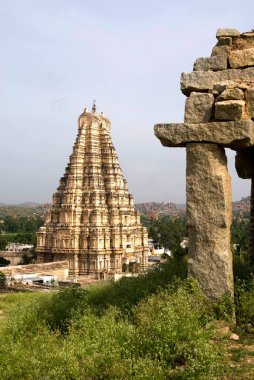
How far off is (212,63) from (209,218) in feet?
6.60

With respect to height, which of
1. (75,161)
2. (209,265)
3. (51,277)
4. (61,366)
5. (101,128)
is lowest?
(51,277)

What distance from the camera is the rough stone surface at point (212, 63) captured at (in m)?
5.88

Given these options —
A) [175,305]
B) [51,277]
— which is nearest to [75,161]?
[51,277]

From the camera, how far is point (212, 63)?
5.90 meters

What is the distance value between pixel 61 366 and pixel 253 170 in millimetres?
4651

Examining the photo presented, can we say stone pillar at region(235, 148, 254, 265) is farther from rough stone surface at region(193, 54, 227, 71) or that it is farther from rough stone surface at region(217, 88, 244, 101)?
rough stone surface at region(217, 88, 244, 101)

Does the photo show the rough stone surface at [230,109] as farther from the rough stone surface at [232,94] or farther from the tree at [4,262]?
the tree at [4,262]

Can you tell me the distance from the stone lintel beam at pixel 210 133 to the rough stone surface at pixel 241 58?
87 cm

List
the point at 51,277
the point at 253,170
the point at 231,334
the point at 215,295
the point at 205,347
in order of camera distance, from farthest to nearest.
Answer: the point at 51,277, the point at 253,170, the point at 215,295, the point at 231,334, the point at 205,347

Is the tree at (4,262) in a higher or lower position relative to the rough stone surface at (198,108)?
lower

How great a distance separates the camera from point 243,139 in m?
5.43

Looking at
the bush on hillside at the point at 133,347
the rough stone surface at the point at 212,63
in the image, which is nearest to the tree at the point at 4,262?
the bush on hillside at the point at 133,347

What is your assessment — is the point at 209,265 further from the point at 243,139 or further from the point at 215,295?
the point at 243,139

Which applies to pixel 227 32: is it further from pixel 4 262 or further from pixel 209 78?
pixel 4 262
